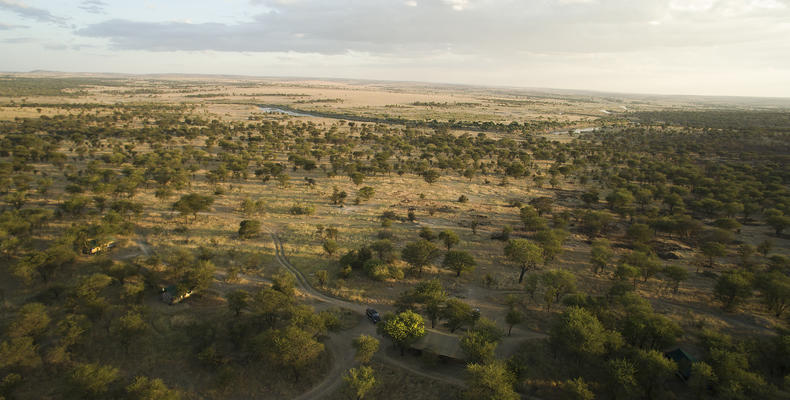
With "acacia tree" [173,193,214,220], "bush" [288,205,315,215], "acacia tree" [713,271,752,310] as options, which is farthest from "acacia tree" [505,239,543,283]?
"acacia tree" [173,193,214,220]

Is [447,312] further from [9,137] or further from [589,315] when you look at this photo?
[9,137]

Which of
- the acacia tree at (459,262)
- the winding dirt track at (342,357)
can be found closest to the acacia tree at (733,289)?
the acacia tree at (459,262)

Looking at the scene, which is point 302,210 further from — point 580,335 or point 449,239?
point 580,335

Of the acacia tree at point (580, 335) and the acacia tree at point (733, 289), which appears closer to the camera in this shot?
the acacia tree at point (580, 335)

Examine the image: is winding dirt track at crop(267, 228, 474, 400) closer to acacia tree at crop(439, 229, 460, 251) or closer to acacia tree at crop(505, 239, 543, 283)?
acacia tree at crop(439, 229, 460, 251)

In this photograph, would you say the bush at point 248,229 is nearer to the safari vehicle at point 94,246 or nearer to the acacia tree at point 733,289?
the safari vehicle at point 94,246

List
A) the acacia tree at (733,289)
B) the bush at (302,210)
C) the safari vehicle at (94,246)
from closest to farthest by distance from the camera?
the acacia tree at (733,289), the safari vehicle at (94,246), the bush at (302,210)

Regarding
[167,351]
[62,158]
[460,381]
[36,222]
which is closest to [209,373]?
[167,351]

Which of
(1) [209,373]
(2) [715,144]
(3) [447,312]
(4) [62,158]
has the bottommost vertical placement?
(1) [209,373]
